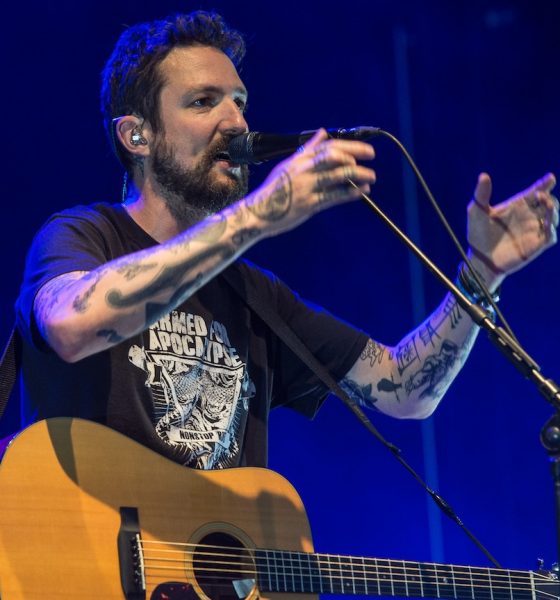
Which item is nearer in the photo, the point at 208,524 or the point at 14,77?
the point at 208,524

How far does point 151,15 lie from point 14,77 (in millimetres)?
658

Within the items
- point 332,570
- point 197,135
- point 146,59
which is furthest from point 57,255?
point 332,570

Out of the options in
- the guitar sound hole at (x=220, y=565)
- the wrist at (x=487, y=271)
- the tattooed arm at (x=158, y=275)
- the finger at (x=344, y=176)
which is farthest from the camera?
the wrist at (x=487, y=271)

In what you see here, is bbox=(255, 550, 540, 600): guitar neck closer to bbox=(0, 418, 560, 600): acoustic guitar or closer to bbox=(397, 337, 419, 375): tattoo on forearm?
bbox=(0, 418, 560, 600): acoustic guitar

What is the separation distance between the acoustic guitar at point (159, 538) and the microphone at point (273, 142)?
0.76 meters

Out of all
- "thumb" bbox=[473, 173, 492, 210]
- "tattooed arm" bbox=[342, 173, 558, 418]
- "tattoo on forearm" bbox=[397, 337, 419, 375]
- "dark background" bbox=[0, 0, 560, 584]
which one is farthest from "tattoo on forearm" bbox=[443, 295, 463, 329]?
"dark background" bbox=[0, 0, 560, 584]

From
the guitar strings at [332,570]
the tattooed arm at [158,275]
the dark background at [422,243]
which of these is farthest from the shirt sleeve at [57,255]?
the dark background at [422,243]

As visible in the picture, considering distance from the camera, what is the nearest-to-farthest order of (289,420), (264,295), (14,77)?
(264,295) → (14,77) → (289,420)

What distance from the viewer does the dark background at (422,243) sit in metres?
4.62

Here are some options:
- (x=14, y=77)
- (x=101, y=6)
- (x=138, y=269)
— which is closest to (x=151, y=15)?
(x=101, y=6)

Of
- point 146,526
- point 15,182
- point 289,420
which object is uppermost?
point 15,182

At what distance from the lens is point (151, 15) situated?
13.8 feet

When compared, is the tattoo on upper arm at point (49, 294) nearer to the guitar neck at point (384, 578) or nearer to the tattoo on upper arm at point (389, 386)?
the guitar neck at point (384, 578)

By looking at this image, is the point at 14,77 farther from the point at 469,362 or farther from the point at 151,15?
the point at 469,362
